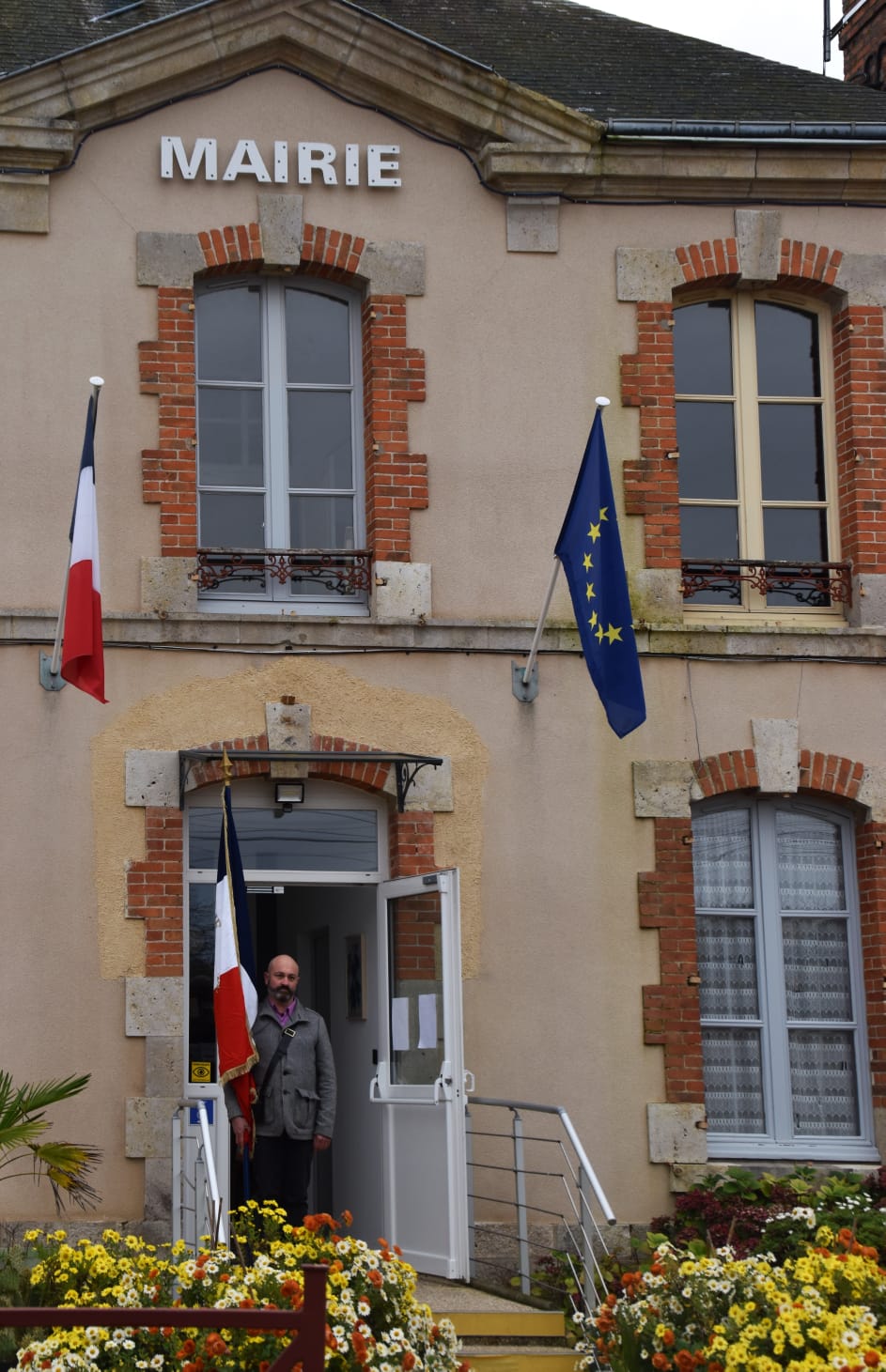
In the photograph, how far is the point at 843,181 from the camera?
12188mm

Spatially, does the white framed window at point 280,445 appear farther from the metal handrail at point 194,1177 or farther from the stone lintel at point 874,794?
the stone lintel at point 874,794

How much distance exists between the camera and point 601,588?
408 inches

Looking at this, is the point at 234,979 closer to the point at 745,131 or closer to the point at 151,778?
the point at 151,778

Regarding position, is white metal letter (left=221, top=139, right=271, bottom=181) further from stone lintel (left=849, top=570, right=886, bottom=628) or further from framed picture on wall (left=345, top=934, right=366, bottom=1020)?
framed picture on wall (left=345, top=934, right=366, bottom=1020)

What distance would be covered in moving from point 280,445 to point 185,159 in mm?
1643

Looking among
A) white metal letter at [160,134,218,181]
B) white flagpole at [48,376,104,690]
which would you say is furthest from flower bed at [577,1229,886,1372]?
white metal letter at [160,134,218,181]

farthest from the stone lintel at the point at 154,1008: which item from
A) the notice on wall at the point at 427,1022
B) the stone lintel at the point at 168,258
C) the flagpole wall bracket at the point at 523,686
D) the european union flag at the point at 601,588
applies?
the stone lintel at the point at 168,258

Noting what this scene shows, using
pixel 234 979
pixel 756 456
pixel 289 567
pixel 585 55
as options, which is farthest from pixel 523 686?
pixel 585 55

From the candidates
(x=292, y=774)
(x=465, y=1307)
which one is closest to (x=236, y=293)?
(x=292, y=774)

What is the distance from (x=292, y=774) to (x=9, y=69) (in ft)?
14.1

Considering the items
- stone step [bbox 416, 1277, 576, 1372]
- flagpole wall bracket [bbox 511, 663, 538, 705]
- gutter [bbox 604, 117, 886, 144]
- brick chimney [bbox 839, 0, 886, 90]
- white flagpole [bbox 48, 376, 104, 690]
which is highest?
brick chimney [bbox 839, 0, 886, 90]

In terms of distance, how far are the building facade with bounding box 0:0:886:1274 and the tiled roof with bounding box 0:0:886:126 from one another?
27 cm

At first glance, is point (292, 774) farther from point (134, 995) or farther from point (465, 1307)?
point (465, 1307)

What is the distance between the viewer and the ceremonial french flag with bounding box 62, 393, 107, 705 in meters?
9.79
